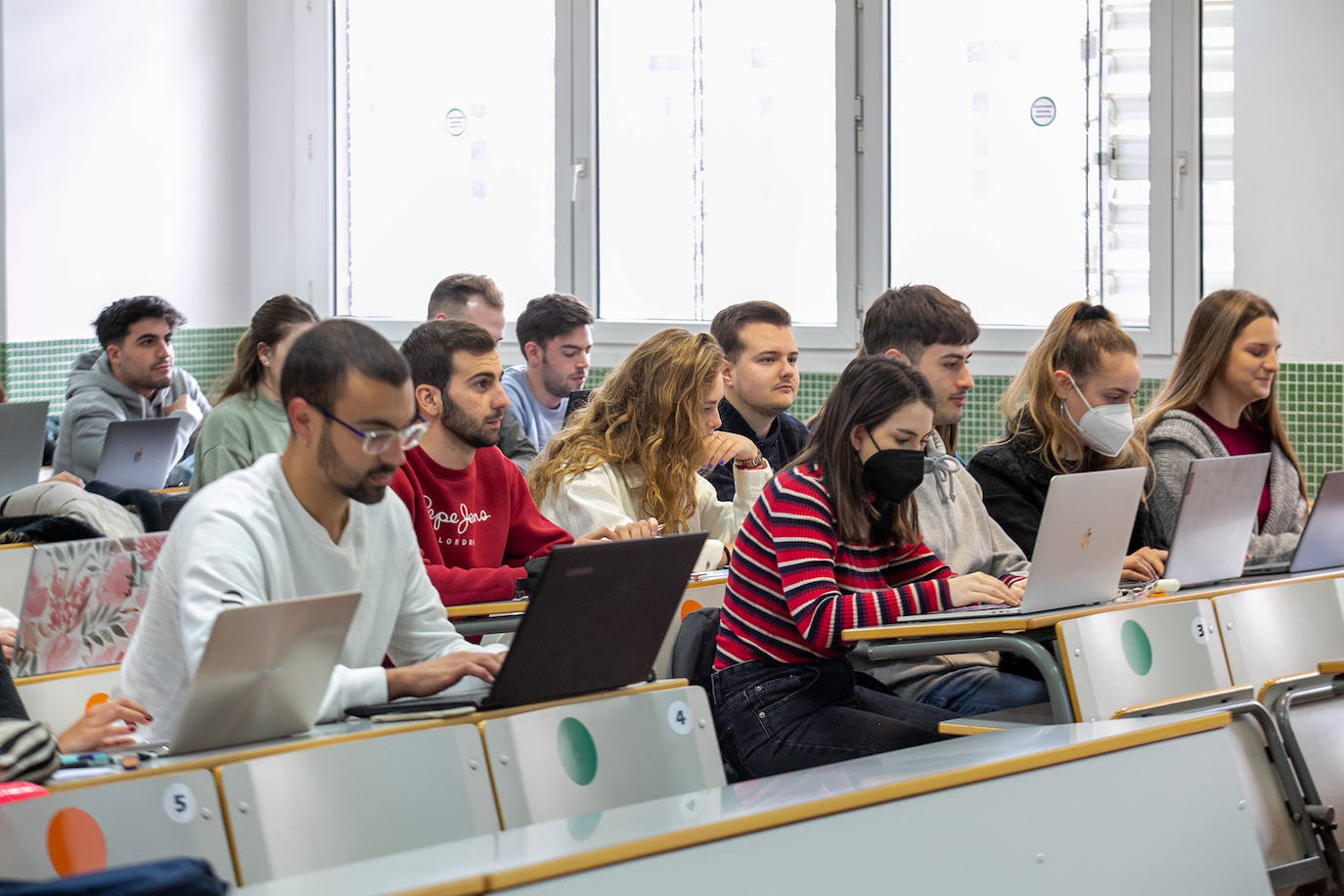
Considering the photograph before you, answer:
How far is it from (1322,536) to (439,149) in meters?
4.88

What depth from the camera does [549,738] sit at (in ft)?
7.39

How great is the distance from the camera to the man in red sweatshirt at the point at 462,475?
137 inches

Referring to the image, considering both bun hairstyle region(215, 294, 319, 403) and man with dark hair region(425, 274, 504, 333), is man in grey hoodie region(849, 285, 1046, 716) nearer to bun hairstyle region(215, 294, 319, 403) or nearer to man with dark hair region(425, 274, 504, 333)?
bun hairstyle region(215, 294, 319, 403)

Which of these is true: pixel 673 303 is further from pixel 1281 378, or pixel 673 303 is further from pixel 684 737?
pixel 684 737

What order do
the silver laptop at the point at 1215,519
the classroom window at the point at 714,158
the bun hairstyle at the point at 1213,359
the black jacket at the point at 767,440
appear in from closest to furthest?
the silver laptop at the point at 1215,519 < the bun hairstyle at the point at 1213,359 < the black jacket at the point at 767,440 < the classroom window at the point at 714,158

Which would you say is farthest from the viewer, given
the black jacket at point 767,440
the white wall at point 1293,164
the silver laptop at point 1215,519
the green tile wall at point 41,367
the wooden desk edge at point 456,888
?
the green tile wall at point 41,367

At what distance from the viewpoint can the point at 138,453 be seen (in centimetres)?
525

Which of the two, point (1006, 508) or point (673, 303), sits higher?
point (673, 303)

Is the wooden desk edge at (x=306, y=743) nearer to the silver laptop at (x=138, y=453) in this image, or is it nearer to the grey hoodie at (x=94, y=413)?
the silver laptop at (x=138, y=453)

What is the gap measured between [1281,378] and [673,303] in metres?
2.68

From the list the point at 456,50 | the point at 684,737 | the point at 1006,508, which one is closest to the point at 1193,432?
the point at 1006,508

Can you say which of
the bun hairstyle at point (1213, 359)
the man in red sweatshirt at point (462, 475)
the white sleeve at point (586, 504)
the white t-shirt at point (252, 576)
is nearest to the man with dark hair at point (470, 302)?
the white sleeve at point (586, 504)

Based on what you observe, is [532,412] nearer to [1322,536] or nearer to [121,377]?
[121,377]

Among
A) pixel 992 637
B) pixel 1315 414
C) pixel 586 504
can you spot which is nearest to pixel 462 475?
pixel 586 504
